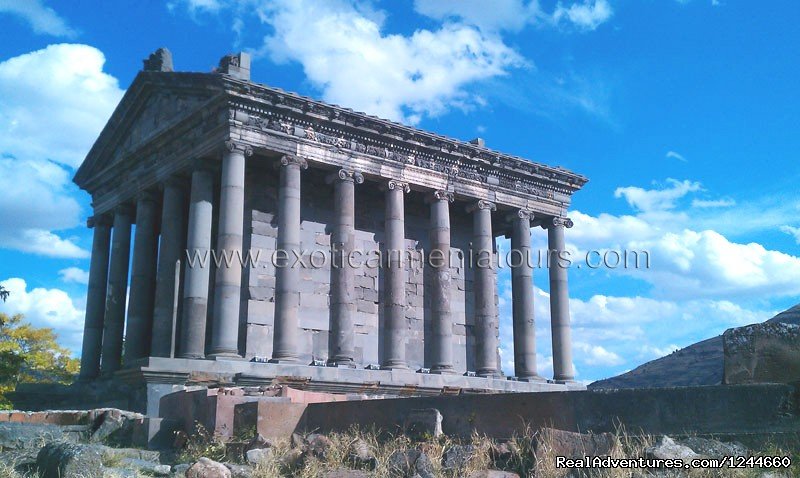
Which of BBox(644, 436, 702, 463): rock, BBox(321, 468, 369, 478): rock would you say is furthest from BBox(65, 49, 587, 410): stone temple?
BBox(644, 436, 702, 463): rock

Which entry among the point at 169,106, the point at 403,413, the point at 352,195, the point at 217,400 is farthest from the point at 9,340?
the point at 403,413

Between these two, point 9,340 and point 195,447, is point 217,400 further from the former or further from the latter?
point 9,340

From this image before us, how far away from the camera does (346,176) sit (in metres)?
25.3

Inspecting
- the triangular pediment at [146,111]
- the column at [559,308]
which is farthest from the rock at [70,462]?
the column at [559,308]

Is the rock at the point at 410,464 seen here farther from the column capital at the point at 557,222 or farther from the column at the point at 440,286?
the column capital at the point at 557,222

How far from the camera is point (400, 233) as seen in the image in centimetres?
2641

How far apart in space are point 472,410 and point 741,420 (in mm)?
3697

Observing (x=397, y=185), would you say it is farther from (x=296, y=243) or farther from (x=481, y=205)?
(x=296, y=243)

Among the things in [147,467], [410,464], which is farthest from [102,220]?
[410,464]

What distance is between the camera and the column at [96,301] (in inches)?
1111

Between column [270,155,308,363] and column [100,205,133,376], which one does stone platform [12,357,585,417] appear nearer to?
column [270,155,308,363]

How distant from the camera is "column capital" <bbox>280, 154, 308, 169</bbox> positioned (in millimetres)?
23953

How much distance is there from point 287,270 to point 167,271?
4.87 metres

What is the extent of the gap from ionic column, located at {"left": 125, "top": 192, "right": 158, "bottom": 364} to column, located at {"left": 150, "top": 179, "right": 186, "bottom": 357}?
3.70 ft
